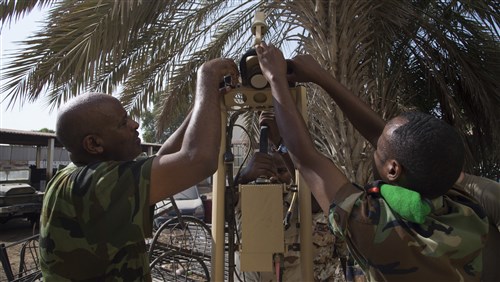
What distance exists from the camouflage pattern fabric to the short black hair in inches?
3.8

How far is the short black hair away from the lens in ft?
3.91

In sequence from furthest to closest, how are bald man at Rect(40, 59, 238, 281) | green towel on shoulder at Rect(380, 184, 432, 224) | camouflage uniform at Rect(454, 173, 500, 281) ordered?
camouflage uniform at Rect(454, 173, 500, 281)
bald man at Rect(40, 59, 238, 281)
green towel on shoulder at Rect(380, 184, 432, 224)

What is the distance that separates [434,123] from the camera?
124 centimetres

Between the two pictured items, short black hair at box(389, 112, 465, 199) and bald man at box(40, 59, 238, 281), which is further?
bald man at box(40, 59, 238, 281)

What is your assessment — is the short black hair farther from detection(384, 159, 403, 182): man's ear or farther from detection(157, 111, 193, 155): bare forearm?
detection(157, 111, 193, 155): bare forearm

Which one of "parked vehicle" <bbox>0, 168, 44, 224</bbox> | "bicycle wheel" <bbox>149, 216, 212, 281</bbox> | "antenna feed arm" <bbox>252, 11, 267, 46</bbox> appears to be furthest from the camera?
"parked vehicle" <bbox>0, 168, 44, 224</bbox>

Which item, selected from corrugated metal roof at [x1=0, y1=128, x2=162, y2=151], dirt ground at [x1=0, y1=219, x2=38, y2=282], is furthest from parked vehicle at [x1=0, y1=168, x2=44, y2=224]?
corrugated metal roof at [x1=0, y1=128, x2=162, y2=151]

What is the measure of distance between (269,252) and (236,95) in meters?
0.61

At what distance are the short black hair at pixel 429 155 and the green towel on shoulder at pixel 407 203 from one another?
0.15 feet

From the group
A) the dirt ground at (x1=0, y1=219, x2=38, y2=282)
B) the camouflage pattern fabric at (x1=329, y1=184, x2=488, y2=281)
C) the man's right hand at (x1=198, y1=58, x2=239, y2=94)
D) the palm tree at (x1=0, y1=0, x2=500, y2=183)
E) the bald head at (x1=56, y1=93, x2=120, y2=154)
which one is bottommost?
the dirt ground at (x1=0, y1=219, x2=38, y2=282)

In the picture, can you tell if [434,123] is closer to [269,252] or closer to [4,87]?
[269,252]

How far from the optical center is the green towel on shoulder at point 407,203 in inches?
46.3

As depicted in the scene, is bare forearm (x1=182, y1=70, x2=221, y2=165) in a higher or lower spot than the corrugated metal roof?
lower

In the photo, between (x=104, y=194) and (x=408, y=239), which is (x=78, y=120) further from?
(x=408, y=239)
